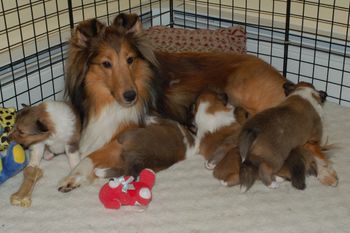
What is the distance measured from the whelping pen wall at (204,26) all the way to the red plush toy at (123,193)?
1.08 m

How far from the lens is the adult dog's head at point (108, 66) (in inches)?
114

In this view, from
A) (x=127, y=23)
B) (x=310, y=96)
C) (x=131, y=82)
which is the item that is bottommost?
(x=310, y=96)

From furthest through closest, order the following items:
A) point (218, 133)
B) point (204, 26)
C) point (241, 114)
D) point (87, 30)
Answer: point (204, 26), point (241, 114), point (218, 133), point (87, 30)

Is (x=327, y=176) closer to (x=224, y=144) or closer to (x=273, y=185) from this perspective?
(x=273, y=185)

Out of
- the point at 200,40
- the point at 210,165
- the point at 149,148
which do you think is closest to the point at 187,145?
the point at 210,165

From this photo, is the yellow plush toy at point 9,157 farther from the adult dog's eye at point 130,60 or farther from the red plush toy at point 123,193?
the adult dog's eye at point 130,60

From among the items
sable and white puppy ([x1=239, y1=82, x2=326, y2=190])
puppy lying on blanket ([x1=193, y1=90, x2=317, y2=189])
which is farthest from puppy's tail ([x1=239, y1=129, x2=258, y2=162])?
puppy lying on blanket ([x1=193, y1=90, x2=317, y2=189])

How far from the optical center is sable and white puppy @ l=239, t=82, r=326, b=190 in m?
2.74

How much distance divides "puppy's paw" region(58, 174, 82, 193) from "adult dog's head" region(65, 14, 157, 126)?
0.32 m

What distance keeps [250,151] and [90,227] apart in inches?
32.3

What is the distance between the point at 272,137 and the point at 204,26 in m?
Answer: 2.01

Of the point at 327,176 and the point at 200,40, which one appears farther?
the point at 200,40

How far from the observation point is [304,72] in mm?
4172

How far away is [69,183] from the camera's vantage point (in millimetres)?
2938
